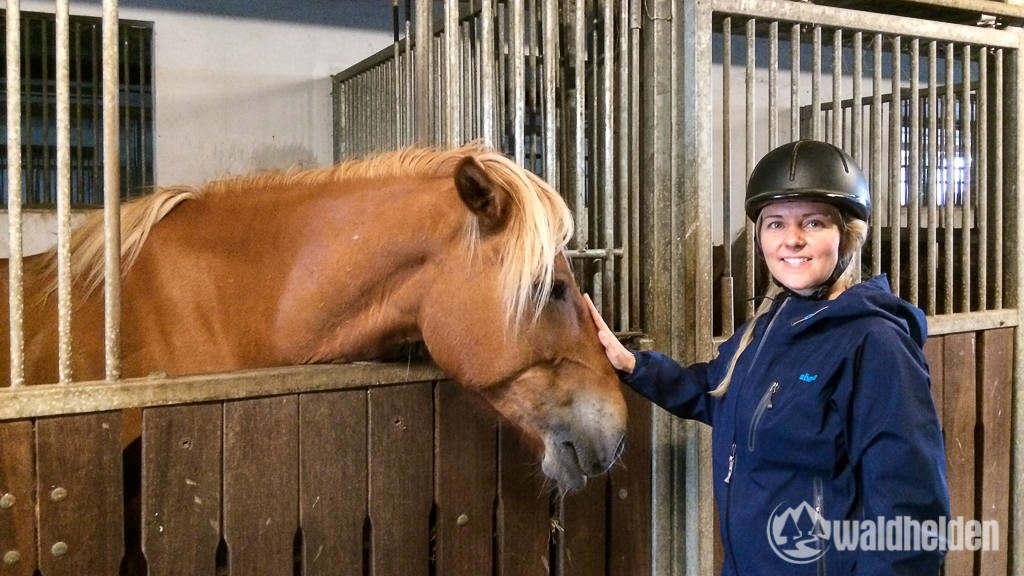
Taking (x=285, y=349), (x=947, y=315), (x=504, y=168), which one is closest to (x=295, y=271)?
(x=285, y=349)

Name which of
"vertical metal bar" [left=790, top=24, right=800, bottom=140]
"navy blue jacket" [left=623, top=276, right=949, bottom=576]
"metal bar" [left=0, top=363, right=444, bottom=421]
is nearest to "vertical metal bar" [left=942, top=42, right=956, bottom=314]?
"vertical metal bar" [left=790, top=24, right=800, bottom=140]

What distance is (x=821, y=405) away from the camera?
4.32 ft

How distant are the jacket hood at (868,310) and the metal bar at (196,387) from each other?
0.79 meters

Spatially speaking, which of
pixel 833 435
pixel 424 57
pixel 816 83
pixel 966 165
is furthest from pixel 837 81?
pixel 833 435

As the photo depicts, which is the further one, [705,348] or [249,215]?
[705,348]

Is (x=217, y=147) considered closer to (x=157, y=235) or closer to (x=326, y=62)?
(x=326, y=62)

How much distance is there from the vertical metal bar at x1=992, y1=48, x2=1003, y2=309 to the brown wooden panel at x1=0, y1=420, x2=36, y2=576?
2829 millimetres

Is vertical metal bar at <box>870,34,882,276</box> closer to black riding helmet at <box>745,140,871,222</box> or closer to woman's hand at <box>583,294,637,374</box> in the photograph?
black riding helmet at <box>745,140,871,222</box>

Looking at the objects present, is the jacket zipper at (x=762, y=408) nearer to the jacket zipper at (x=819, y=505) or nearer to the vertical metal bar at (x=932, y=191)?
the jacket zipper at (x=819, y=505)

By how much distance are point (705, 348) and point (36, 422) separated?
153cm

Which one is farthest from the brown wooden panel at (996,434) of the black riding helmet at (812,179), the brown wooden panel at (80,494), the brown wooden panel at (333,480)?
the brown wooden panel at (80,494)

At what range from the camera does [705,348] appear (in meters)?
2.06

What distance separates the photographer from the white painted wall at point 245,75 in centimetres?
455

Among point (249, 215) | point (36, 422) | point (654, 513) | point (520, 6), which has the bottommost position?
point (654, 513)
